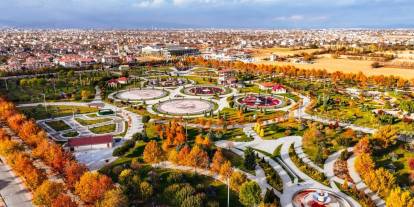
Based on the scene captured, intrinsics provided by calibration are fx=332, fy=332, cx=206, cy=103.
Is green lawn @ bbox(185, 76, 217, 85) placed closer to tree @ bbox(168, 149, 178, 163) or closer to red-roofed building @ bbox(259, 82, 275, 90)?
red-roofed building @ bbox(259, 82, 275, 90)

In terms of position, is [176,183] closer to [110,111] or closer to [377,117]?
[110,111]

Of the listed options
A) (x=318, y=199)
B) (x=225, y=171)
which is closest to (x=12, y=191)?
(x=225, y=171)

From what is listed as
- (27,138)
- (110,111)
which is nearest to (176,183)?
(27,138)

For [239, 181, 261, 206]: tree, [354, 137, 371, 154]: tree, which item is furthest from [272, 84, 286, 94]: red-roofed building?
[239, 181, 261, 206]: tree

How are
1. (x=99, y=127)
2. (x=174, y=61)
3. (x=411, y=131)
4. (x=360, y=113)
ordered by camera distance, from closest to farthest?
(x=411, y=131) → (x=99, y=127) → (x=360, y=113) → (x=174, y=61)

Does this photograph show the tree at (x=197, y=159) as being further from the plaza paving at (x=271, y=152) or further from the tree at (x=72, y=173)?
the tree at (x=72, y=173)

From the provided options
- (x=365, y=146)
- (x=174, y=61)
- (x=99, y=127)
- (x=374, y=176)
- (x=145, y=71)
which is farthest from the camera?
(x=174, y=61)

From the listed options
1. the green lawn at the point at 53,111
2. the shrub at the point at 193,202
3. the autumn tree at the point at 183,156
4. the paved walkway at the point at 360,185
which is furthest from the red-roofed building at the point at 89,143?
the paved walkway at the point at 360,185

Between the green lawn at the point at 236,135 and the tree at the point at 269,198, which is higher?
the green lawn at the point at 236,135
